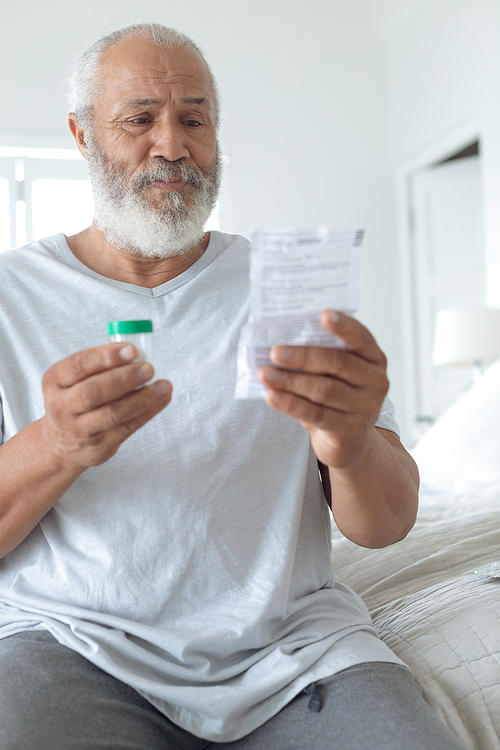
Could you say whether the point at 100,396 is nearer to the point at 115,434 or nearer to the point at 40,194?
the point at 115,434

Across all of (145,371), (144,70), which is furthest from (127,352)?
(144,70)

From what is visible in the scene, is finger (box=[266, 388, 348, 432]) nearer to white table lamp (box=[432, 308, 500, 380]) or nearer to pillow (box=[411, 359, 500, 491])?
pillow (box=[411, 359, 500, 491])

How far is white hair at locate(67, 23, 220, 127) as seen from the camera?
1.08 meters

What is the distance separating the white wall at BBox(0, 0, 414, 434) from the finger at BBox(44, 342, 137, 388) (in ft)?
13.6

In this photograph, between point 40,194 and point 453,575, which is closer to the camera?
point 453,575

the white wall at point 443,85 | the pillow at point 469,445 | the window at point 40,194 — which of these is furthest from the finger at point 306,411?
the window at point 40,194

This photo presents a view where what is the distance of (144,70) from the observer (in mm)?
1051

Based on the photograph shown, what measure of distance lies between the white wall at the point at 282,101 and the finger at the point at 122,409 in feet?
13.6

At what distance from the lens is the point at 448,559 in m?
1.32

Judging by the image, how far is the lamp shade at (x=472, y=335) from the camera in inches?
134

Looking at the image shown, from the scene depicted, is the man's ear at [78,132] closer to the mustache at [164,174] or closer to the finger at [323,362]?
the mustache at [164,174]

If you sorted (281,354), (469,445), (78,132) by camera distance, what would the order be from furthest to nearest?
(469,445), (78,132), (281,354)

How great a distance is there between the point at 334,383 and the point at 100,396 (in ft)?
0.73

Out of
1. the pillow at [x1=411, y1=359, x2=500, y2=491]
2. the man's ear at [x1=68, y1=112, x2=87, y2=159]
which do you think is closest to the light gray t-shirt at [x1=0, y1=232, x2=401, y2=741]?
the man's ear at [x1=68, y1=112, x2=87, y2=159]
